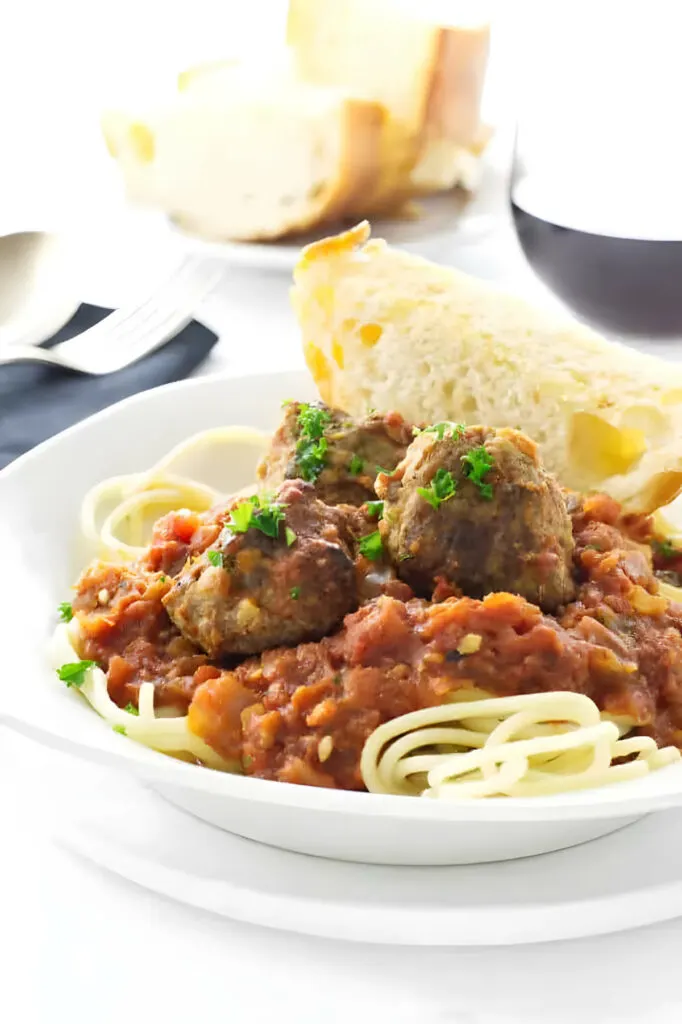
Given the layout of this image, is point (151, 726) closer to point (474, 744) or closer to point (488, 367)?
point (474, 744)

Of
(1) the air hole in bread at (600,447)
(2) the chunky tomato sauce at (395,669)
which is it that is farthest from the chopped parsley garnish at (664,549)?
(2) the chunky tomato sauce at (395,669)

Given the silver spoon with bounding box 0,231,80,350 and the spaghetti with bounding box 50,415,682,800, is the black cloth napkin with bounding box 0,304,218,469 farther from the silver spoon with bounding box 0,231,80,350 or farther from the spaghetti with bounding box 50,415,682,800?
the spaghetti with bounding box 50,415,682,800

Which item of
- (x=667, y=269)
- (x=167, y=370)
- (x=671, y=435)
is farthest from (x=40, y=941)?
(x=667, y=269)

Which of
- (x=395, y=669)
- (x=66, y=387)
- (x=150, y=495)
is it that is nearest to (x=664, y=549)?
(x=395, y=669)

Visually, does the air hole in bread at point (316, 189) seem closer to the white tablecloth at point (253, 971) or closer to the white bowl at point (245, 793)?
the white bowl at point (245, 793)

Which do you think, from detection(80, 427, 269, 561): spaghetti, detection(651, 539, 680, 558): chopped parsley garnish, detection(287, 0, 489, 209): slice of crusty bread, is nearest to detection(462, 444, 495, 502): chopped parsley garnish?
detection(651, 539, 680, 558): chopped parsley garnish

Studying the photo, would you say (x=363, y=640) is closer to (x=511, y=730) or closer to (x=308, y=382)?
(x=511, y=730)
